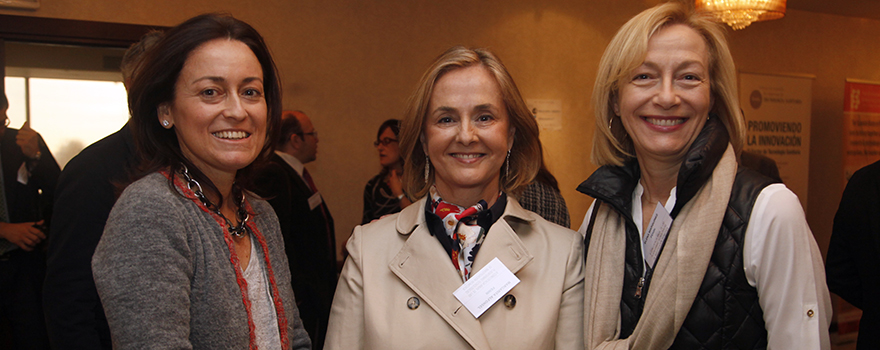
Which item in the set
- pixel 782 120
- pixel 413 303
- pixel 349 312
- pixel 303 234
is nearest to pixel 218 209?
pixel 349 312

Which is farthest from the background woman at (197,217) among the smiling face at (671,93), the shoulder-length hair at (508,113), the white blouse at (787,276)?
the white blouse at (787,276)

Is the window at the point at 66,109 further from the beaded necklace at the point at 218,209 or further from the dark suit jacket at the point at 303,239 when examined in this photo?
the beaded necklace at the point at 218,209

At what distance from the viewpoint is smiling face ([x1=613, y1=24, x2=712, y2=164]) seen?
155cm

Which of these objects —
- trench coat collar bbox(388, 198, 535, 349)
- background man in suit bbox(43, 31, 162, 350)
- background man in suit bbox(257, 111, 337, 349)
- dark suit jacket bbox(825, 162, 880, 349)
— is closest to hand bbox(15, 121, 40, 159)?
background man in suit bbox(257, 111, 337, 349)

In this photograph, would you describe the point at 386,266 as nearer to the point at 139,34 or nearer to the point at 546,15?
the point at 139,34

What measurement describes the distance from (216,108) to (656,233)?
1193 mm

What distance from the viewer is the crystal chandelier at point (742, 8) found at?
414 centimetres

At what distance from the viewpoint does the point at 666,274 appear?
1462mm

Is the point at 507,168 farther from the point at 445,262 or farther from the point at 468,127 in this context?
the point at 445,262

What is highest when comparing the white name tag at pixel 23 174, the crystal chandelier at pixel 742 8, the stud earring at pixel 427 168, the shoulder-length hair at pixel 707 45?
the crystal chandelier at pixel 742 8

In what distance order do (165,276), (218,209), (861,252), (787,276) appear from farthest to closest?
1. (861,252)
2. (218,209)
3. (787,276)
4. (165,276)

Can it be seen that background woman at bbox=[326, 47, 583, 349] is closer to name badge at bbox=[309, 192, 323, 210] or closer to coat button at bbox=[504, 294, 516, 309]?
coat button at bbox=[504, 294, 516, 309]

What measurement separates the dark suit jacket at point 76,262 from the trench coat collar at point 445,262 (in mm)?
857

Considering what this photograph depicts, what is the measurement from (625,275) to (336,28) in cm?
343
